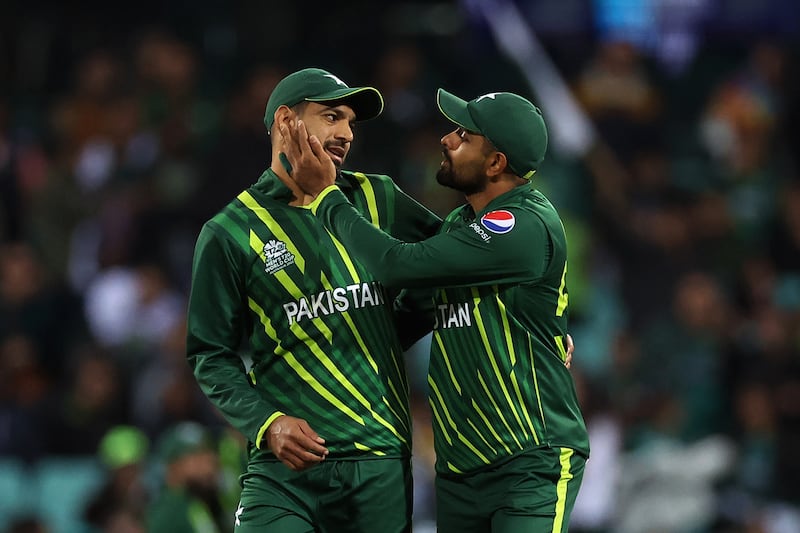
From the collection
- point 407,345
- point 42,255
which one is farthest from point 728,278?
point 407,345

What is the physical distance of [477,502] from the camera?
505 centimetres

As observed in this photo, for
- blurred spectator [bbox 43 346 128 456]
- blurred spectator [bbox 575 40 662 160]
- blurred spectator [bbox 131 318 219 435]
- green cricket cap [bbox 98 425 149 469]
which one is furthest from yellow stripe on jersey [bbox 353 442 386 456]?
blurred spectator [bbox 575 40 662 160]

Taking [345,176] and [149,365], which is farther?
[149,365]

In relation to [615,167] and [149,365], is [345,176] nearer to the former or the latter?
[149,365]

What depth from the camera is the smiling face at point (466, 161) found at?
16.9 ft

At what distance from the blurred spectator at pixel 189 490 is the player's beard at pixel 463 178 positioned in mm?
2919

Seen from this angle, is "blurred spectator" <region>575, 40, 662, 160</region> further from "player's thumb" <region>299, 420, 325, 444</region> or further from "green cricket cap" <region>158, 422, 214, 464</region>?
"player's thumb" <region>299, 420, 325, 444</region>

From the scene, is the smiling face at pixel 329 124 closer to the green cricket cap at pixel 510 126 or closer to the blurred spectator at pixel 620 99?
the green cricket cap at pixel 510 126

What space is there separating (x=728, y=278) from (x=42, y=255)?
517 cm

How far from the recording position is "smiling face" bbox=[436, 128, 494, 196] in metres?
5.14

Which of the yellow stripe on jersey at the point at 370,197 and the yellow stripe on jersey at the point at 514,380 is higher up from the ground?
the yellow stripe on jersey at the point at 370,197

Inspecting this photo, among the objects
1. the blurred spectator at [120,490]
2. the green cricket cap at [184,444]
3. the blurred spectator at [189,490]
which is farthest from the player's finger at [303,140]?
the blurred spectator at [120,490]

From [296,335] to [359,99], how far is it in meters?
0.81

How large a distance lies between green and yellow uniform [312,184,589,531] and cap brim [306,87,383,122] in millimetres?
303
